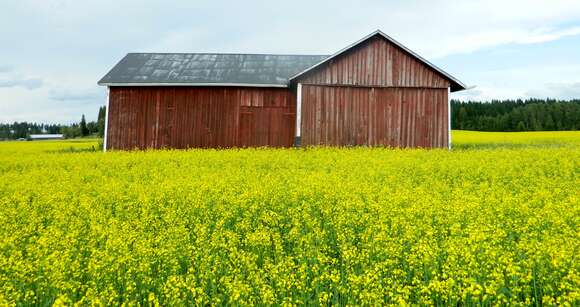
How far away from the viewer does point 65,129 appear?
115688mm

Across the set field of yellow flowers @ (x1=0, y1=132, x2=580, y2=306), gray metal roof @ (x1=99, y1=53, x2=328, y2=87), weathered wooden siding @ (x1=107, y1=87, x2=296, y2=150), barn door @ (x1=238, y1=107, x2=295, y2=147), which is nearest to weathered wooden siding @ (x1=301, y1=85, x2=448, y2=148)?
barn door @ (x1=238, y1=107, x2=295, y2=147)

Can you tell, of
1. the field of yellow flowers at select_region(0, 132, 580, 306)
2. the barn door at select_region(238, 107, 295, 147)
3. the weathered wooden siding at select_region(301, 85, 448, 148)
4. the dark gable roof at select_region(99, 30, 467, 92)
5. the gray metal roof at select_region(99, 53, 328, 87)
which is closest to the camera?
the field of yellow flowers at select_region(0, 132, 580, 306)

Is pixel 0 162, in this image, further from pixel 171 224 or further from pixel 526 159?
pixel 526 159

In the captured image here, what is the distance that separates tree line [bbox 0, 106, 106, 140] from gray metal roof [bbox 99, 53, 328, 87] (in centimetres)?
5000

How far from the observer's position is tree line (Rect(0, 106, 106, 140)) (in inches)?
3750

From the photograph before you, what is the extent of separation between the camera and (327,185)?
9.55 metres

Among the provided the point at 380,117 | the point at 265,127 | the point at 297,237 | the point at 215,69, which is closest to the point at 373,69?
the point at 380,117

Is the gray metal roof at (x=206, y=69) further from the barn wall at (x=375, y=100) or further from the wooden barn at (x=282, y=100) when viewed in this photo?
the barn wall at (x=375, y=100)

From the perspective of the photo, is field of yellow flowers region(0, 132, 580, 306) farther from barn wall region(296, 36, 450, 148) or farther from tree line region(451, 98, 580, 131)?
tree line region(451, 98, 580, 131)

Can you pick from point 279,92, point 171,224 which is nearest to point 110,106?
point 279,92

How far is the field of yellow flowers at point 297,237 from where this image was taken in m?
4.12

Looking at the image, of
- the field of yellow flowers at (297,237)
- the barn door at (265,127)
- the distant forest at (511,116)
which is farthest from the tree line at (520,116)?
the field of yellow flowers at (297,237)

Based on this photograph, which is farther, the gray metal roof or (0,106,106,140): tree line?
(0,106,106,140): tree line

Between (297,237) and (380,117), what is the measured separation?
1754 cm
